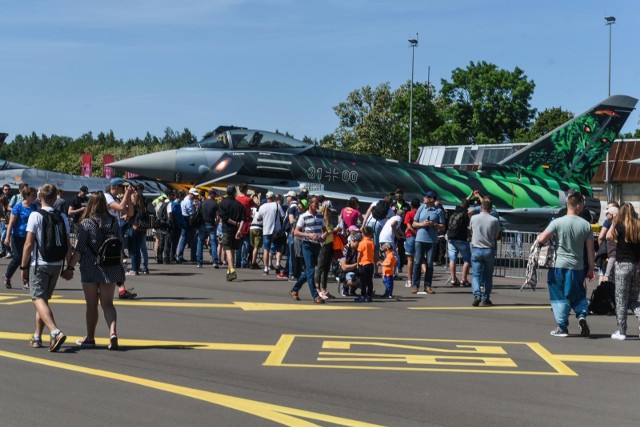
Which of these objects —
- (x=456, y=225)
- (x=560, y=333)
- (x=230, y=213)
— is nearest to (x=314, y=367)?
(x=560, y=333)

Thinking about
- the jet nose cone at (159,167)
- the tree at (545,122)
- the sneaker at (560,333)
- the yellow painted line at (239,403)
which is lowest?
the yellow painted line at (239,403)

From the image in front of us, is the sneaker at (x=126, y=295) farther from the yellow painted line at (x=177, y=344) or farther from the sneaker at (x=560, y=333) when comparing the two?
the sneaker at (x=560, y=333)

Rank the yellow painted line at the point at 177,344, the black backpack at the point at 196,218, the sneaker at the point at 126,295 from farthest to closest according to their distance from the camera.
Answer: the black backpack at the point at 196,218, the sneaker at the point at 126,295, the yellow painted line at the point at 177,344

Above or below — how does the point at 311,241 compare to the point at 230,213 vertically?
below

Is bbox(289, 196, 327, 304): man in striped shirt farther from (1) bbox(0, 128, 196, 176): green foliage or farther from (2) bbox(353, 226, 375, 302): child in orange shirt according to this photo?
(1) bbox(0, 128, 196, 176): green foliage

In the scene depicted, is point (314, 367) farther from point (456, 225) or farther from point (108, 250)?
point (456, 225)

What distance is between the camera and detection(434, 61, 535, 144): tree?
79062mm

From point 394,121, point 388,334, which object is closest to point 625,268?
point 388,334

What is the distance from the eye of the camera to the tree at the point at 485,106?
79062mm

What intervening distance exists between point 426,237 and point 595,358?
7.28m

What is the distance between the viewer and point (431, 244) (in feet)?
56.5

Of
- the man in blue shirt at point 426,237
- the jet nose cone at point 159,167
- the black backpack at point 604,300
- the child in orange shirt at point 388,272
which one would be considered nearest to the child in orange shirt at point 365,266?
the child in orange shirt at point 388,272

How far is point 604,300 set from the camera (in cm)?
1431

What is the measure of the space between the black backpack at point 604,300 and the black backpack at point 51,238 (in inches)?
327
